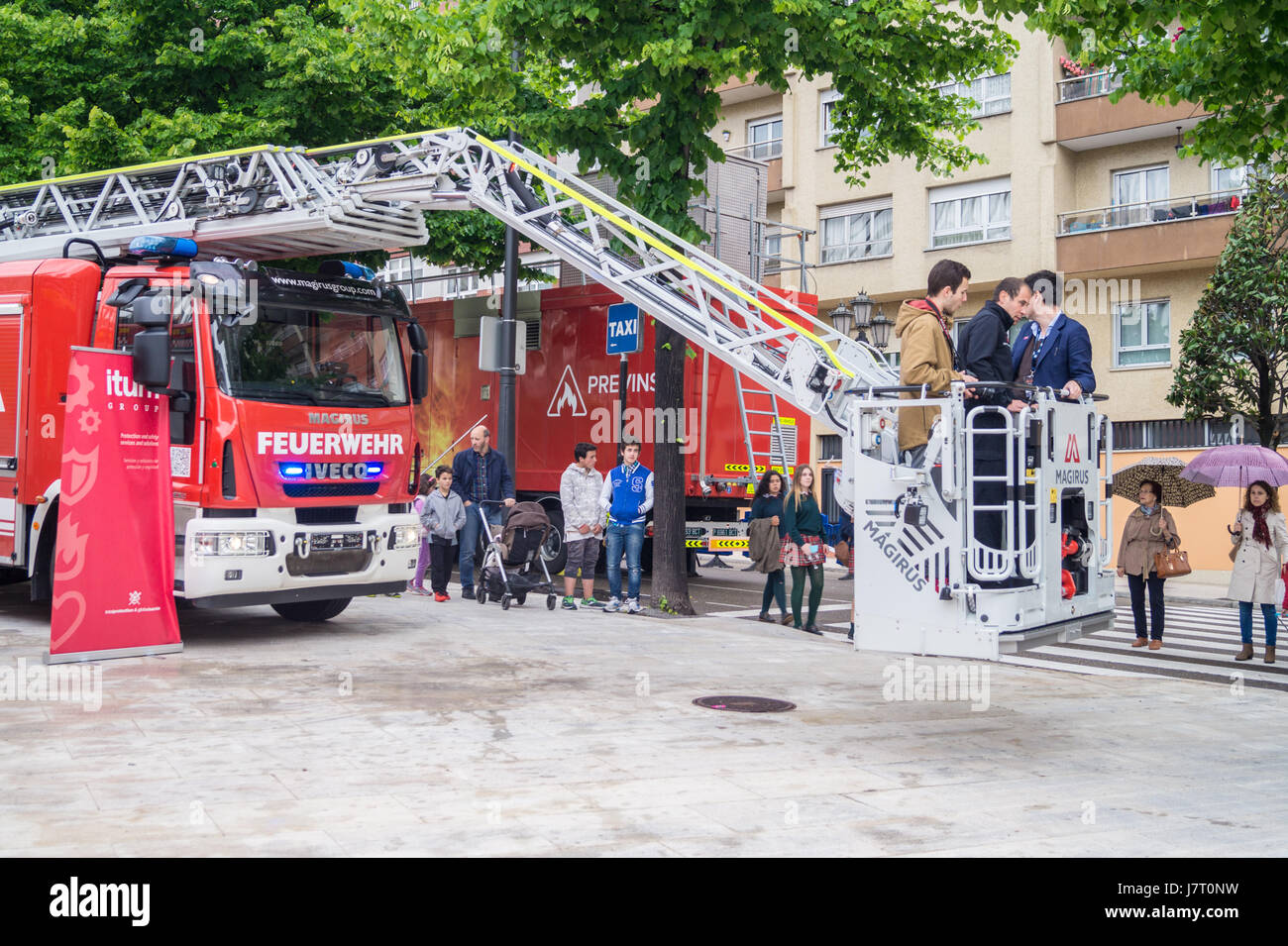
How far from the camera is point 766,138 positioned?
110ft

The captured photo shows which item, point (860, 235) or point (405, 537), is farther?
point (860, 235)

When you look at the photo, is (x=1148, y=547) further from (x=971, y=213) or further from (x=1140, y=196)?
(x=971, y=213)

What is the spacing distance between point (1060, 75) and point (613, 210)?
19.5m

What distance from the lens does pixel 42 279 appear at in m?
10.7

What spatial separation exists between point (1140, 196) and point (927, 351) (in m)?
22.5

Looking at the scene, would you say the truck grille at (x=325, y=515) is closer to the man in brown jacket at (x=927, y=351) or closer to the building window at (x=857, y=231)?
the man in brown jacket at (x=927, y=351)

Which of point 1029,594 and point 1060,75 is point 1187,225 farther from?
point 1029,594

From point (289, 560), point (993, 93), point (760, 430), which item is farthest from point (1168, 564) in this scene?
point (993, 93)

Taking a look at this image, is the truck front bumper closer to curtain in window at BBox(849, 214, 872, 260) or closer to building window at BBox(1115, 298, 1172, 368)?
building window at BBox(1115, 298, 1172, 368)

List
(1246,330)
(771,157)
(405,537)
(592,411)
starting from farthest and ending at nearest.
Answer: (771,157) < (1246,330) < (592,411) < (405,537)

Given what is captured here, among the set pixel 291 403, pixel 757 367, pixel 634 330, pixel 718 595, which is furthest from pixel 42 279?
pixel 718 595

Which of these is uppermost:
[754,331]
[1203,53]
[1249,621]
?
[1203,53]

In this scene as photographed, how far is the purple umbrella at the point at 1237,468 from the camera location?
40.4 ft

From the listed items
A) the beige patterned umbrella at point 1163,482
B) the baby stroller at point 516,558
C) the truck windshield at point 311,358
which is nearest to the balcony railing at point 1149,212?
the beige patterned umbrella at point 1163,482
